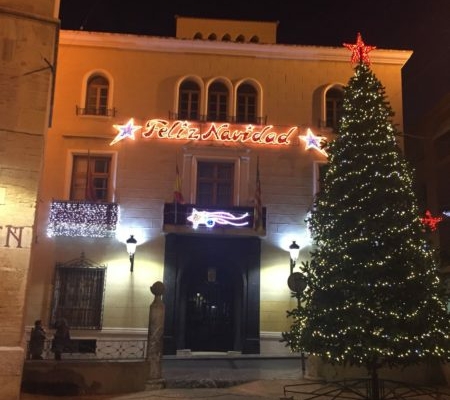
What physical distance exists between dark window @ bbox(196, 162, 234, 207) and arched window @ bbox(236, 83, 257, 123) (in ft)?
6.09

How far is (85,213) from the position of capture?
17.6 meters

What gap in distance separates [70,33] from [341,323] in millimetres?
14067

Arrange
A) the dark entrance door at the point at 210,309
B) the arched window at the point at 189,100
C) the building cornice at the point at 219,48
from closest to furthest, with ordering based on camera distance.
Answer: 1. the dark entrance door at the point at 210,309
2. the building cornice at the point at 219,48
3. the arched window at the point at 189,100

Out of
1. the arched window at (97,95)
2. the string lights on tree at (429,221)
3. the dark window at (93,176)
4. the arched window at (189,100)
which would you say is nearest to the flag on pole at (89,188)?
the dark window at (93,176)

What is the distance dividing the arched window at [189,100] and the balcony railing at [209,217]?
3.59 meters

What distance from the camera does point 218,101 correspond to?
19500 mm

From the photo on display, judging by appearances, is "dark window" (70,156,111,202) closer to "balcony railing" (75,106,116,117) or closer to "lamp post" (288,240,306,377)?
"balcony railing" (75,106,116,117)

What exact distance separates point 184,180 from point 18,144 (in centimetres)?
833

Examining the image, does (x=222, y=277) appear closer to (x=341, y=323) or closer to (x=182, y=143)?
(x=182, y=143)

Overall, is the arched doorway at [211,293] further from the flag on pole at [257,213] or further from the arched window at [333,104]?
the arched window at [333,104]

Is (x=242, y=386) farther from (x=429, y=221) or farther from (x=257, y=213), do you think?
(x=257, y=213)

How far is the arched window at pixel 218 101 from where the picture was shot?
63.6 ft

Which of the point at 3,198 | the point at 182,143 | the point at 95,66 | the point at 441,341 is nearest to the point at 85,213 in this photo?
the point at 182,143

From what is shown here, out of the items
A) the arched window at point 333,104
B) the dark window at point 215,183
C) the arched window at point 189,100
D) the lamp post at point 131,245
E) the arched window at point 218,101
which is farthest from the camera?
the arched window at point 333,104
